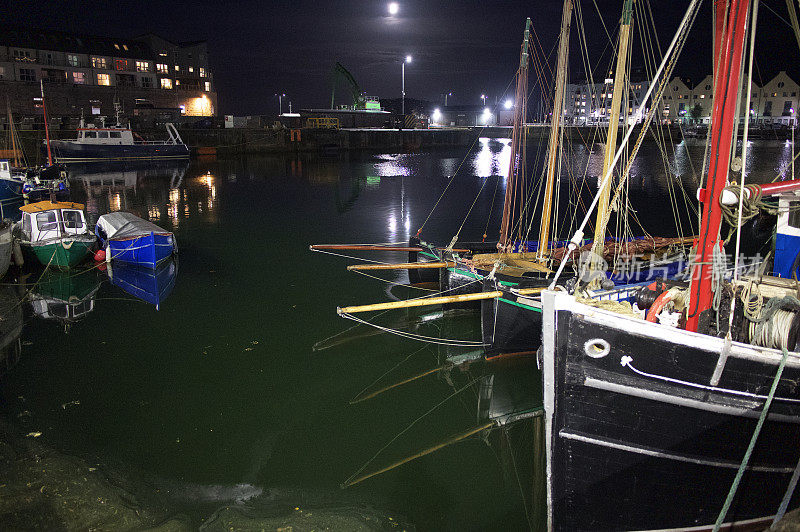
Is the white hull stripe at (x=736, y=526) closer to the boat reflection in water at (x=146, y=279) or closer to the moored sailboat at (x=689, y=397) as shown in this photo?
the moored sailboat at (x=689, y=397)

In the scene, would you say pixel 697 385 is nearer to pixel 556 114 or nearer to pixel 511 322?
pixel 511 322

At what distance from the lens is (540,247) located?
14.9m

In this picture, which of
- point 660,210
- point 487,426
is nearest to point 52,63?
point 660,210

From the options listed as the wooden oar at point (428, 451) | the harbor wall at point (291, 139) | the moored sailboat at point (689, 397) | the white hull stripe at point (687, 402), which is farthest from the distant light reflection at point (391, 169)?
the white hull stripe at point (687, 402)

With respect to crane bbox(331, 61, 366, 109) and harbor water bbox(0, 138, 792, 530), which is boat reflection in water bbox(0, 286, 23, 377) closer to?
harbor water bbox(0, 138, 792, 530)

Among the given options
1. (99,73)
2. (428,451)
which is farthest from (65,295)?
(99,73)

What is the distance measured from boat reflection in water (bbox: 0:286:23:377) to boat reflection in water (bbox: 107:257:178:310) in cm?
300

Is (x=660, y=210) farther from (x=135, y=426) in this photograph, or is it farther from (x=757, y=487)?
(x=135, y=426)

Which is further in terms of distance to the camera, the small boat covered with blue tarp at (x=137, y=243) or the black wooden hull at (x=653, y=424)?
the small boat covered with blue tarp at (x=137, y=243)

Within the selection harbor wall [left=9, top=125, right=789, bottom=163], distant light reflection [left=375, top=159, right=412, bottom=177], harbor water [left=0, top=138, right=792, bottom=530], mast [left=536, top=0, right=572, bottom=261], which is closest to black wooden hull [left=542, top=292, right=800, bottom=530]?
harbor water [left=0, top=138, right=792, bottom=530]

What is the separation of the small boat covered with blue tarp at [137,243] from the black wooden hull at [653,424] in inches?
675

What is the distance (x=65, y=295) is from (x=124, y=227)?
4.39 meters

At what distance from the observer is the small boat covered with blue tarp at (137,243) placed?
1911cm

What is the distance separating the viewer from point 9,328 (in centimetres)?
1383
